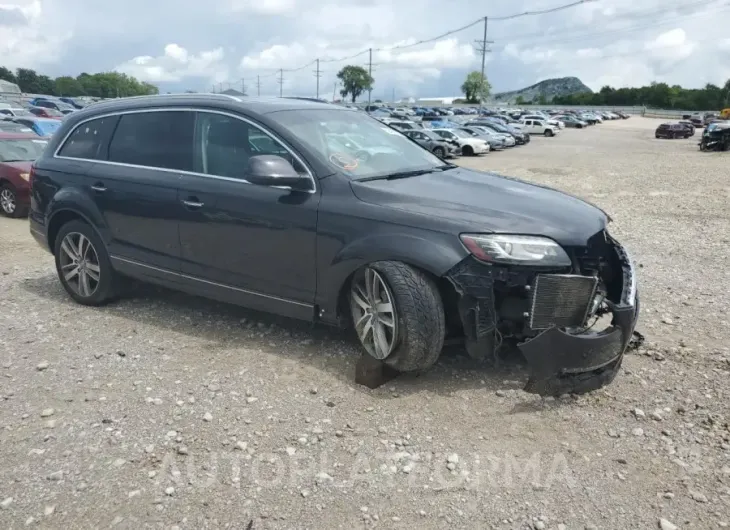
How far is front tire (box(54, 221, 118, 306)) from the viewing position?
5.32 metres

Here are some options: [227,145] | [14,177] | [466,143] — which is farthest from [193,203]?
[466,143]

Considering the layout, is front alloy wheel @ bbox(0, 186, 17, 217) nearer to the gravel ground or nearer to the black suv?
the black suv

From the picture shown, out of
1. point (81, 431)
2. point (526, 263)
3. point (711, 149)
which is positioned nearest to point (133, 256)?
point (81, 431)

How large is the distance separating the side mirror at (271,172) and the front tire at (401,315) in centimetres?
75

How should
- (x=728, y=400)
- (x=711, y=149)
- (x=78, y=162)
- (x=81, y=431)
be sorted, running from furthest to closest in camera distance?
1. (x=711, y=149)
2. (x=78, y=162)
3. (x=728, y=400)
4. (x=81, y=431)

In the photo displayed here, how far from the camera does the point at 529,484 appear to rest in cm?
292

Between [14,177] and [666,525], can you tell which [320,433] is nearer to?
[666,525]

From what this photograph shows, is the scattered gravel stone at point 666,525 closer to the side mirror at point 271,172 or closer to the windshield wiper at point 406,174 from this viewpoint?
the windshield wiper at point 406,174

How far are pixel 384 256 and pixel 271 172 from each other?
89 cm

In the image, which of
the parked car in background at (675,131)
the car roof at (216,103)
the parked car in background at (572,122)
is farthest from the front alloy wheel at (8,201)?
the parked car in background at (572,122)

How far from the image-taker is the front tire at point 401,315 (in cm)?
359

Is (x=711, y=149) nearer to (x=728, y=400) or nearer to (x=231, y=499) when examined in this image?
(x=728, y=400)

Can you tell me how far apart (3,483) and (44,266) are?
4.63m

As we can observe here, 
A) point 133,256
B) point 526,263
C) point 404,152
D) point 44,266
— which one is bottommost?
point 44,266
